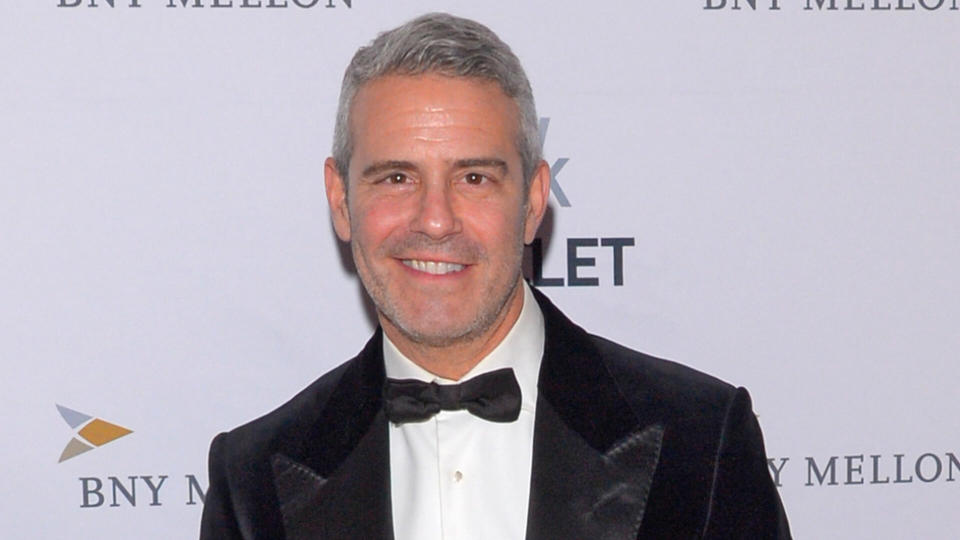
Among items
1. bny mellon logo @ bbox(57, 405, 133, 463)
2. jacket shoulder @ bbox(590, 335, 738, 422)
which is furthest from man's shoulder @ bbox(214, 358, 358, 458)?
jacket shoulder @ bbox(590, 335, 738, 422)

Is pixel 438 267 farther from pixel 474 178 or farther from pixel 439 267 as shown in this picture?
pixel 474 178

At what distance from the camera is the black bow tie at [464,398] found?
74.0 inches

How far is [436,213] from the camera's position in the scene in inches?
70.1

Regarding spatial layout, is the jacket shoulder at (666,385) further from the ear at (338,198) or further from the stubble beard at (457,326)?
the ear at (338,198)

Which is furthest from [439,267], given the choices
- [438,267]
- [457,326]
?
[457,326]

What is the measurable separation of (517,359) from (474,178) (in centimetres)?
35

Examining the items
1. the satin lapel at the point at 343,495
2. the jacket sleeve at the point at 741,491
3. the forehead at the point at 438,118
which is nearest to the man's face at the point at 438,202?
the forehead at the point at 438,118

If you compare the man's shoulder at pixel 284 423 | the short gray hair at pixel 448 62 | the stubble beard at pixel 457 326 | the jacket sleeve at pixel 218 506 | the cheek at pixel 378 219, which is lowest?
the jacket sleeve at pixel 218 506

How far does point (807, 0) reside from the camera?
2391 millimetres

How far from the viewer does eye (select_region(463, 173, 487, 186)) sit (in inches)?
72.4

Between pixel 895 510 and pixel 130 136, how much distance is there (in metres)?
1.83

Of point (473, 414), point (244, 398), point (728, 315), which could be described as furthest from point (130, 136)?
point (728, 315)

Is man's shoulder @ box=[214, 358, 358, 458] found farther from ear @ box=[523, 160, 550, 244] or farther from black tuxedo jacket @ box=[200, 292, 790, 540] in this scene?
ear @ box=[523, 160, 550, 244]

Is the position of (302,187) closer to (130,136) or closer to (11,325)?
(130,136)
